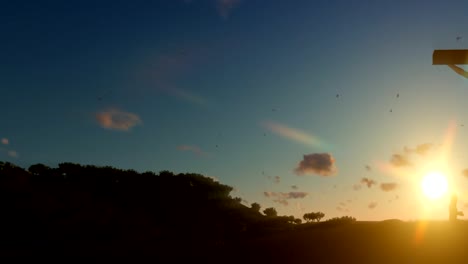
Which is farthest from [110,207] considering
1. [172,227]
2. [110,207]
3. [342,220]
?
[342,220]

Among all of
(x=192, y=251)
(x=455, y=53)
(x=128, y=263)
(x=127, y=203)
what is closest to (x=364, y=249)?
(x=192, y=251)

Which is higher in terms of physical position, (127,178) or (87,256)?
(127,178)

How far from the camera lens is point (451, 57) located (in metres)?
6.61

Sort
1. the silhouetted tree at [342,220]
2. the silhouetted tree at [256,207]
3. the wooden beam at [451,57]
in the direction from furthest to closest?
the silhouetted tree at [256,207]
the silhouetted tree at [342,220]
the wooden beam at [451,57]

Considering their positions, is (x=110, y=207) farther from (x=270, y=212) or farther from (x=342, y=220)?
(x=342, y=220)

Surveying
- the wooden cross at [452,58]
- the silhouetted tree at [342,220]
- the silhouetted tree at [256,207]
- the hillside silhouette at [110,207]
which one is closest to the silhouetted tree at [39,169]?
the hillside silhouette at [110,207]

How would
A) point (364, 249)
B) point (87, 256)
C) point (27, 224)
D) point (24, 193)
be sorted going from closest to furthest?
point (364, 249), point (87, 256), point (27, 224), point (24, 193)

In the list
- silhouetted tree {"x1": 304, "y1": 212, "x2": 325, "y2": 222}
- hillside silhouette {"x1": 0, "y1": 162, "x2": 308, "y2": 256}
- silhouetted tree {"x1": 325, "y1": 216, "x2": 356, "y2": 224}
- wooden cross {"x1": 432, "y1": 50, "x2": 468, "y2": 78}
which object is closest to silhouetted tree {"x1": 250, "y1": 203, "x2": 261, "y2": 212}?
hillside silhouette {"x1": 0, "y1": 162, "x2": 308, "y2": 256}

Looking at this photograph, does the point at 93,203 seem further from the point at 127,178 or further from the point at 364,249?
the point at 364,249

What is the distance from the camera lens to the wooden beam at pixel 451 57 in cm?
658

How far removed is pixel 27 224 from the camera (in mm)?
46438

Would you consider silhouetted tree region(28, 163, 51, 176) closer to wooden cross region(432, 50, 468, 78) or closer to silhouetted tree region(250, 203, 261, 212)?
silhouetted tree region(250, 203, 261, 212)

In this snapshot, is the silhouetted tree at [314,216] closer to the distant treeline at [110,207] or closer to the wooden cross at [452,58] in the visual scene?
the distant treeline at [110,207]

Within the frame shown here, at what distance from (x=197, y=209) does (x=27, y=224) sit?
2453 centimetres
